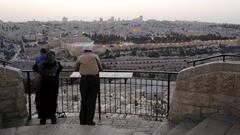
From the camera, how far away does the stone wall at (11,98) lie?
6246 millimetres

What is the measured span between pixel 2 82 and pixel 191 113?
133 inches

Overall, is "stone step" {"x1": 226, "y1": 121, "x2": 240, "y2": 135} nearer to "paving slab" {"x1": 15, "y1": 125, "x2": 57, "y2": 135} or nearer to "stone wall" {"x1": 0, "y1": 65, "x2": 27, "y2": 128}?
"paving slab" {"x1": 15, "y1": 125, "x2": 57, "y2": 135}

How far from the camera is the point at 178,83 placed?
6.18m

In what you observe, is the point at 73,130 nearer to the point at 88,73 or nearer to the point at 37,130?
the point at 37,130

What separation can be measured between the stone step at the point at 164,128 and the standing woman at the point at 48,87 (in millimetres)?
1818

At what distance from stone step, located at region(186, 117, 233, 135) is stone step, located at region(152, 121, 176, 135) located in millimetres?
668

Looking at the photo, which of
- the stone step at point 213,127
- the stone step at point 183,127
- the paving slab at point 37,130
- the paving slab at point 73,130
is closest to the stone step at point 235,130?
the stone step at point 213,127

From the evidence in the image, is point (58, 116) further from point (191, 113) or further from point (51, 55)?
point (191, 113)

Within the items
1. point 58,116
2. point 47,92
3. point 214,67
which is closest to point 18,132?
point 47,92

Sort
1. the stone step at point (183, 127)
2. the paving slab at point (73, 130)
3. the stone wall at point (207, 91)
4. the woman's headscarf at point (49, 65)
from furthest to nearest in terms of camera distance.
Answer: the woman's headscarf at point (49, 65), the stone wall at point (207, 91), the stone step at point (183, 127), the paving slab at point (73, 130)

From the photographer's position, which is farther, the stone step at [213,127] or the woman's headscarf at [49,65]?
the woman's headscarf at [49,65]

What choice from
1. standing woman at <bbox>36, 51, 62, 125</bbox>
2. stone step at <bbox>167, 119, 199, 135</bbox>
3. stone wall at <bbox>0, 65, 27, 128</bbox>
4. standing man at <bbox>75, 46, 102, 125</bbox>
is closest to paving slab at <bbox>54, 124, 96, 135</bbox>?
standing man at <bbox>75, 46, 102, 125</bbox>

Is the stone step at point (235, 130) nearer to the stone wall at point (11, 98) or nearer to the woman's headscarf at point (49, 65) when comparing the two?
the woman's headscarf at point (49, 65)

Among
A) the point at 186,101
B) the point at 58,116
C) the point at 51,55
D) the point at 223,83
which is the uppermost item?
the point at 51,55
